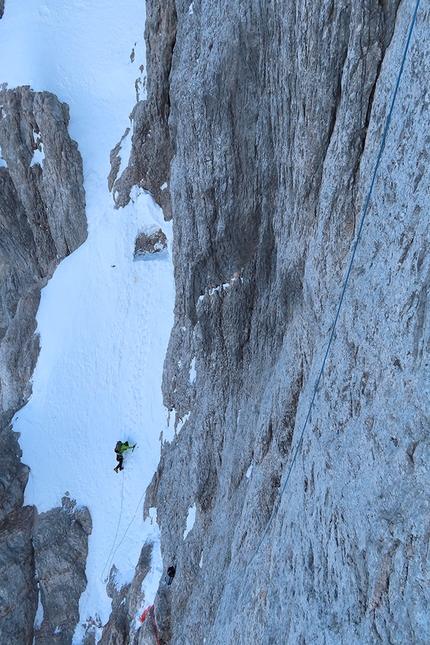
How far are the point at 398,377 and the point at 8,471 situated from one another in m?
18.0

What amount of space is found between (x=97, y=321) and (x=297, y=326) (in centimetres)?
1308

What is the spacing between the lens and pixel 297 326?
925 cm

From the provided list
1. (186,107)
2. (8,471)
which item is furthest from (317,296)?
(8,471)

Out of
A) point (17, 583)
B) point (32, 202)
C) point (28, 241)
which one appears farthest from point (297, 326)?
point (28, 241)

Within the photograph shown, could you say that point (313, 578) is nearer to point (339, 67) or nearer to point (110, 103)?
point (339, 67)

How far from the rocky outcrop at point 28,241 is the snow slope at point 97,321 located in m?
0.62

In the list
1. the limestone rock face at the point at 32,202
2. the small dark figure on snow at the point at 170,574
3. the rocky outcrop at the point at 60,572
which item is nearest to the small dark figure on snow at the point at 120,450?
the rocky outcrop at the point at 60,572

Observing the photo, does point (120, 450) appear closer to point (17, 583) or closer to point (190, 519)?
point (190, 519)

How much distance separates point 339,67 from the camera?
7031mm

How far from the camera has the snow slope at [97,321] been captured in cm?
1755

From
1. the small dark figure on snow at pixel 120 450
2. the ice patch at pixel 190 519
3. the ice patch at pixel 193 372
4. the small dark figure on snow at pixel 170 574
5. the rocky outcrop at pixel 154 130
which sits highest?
the rocky outcrop at pixel 154 130

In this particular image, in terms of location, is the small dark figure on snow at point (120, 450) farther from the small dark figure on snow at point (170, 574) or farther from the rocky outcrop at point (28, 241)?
the small dark figure on snow at point (170, 574)

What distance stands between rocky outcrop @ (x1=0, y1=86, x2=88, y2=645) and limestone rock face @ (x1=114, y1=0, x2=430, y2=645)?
618 centimetres

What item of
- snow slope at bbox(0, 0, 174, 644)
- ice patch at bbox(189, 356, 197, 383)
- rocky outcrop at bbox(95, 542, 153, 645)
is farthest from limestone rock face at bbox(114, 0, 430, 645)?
snow slope at bbox(0, 0, 174, 644)
